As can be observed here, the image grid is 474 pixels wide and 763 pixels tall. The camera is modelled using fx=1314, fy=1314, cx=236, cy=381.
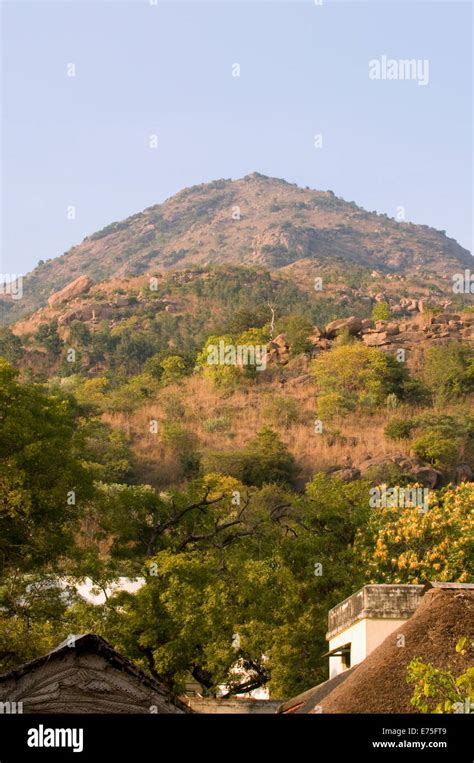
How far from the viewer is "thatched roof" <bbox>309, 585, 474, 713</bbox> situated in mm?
13445

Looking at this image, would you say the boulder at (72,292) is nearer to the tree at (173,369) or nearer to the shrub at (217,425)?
the tree at (173,369)

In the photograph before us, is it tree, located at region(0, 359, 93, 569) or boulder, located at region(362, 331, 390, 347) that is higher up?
boulder, located at region(362, 331, 390, 347)

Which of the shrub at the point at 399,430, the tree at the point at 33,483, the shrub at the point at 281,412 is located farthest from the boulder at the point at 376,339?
the tree at the point at 33,483

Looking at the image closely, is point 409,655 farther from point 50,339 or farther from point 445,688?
point 50,339

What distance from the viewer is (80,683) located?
577 inches

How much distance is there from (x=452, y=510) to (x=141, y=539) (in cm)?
705

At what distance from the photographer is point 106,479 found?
56375 millimetres

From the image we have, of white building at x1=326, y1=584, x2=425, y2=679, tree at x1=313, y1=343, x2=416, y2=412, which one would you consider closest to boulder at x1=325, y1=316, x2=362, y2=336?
tree at x1=313, y1=343, x2=416, y2=412

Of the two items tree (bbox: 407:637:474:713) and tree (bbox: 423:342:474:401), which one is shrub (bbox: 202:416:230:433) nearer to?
tree (bbox: 423:342:474:401)
